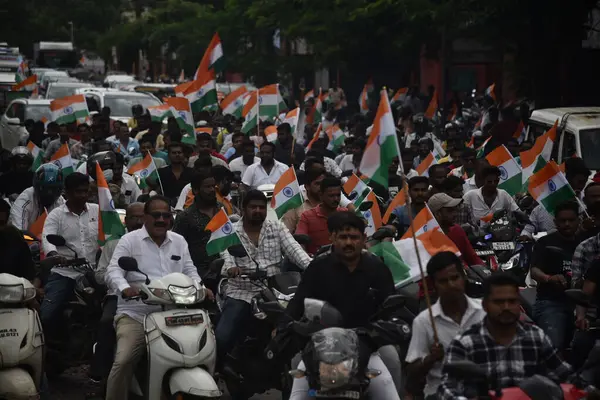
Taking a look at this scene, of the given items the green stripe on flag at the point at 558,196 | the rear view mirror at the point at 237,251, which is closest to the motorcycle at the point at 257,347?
the rear view mirror at the point at 237,251

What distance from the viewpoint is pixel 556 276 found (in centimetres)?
960

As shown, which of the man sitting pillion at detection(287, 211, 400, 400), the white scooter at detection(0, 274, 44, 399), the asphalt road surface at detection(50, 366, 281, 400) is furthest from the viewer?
the asphalt road surface at detection(50, 366, 281, 400)

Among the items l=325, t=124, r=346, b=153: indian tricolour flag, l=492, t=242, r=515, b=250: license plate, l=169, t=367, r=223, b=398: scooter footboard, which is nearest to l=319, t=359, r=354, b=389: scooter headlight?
l=169, t=367, r=223, b=398: scooter footboard

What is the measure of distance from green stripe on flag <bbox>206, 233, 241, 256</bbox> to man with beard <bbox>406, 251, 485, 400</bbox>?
3084 mm

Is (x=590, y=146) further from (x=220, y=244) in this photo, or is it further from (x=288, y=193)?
(x=220, y=244)

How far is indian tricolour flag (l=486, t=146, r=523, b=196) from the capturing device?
14.9 meters

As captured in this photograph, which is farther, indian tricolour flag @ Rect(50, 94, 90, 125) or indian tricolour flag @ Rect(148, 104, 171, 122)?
indian tricolour flag @ Rect(148, 104, 171, 122)

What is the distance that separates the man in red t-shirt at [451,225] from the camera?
10.1 metres

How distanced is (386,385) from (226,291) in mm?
2521

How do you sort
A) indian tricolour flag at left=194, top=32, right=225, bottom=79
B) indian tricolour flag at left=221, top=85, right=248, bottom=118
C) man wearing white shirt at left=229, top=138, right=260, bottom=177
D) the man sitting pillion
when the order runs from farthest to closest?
indian tricolour flag at left=221, top=85, right=248, bottom=118, indian tricolour flag at left=194, top=32, right=225, bottom=79, man wearing white shirt at left=229, top=138, right=260, bottom=177, the man sitting pillion

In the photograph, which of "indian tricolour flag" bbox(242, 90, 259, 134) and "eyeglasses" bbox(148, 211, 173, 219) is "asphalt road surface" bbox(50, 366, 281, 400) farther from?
"indian tricolour flag" bbox(242, 90, 259, 134)

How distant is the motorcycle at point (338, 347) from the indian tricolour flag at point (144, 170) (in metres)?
8.33

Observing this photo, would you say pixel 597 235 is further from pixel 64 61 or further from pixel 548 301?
pixel 64 61

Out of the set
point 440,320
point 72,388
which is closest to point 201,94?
point 72,388
